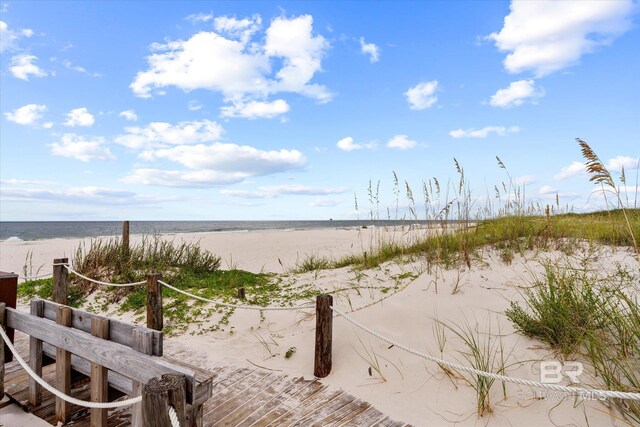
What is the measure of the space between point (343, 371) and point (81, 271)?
7.38 metres

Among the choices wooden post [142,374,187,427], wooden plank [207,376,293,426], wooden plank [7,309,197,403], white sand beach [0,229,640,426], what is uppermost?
wooden post [142,374,187,427]

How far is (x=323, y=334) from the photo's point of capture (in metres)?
3.95

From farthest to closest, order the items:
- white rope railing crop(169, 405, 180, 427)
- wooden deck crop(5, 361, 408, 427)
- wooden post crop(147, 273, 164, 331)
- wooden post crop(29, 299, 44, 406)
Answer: wooden post crop(147, 273, 164, 331), wooden post crop(29, 299, 44, 406), wooden deck crop(5, 361, 408, 427), white rope railing crop(169, 405, 180, 427)

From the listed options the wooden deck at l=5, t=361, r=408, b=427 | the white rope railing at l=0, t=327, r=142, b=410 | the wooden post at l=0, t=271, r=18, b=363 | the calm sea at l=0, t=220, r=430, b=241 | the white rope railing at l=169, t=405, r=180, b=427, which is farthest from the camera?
the calm sea at l=0, t=220, r=430, b=241

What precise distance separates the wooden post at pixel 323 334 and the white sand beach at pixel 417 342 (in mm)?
123

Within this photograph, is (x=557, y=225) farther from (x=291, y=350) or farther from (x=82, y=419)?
(x=82, y=419)

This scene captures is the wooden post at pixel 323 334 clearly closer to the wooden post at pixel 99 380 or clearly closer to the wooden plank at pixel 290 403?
the wooden plank at pixel 290 403

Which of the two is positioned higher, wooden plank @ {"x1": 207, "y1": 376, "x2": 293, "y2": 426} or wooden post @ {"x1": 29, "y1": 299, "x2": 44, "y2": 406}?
wooden post @ {"x1": 29, "y1": 299, "x2": 44, "y2": 406}

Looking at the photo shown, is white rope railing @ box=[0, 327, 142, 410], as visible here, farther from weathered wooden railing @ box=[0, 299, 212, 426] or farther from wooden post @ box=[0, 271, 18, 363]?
wooden post @ box=[0, 271, 18, 363]

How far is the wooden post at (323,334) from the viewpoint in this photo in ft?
12.8


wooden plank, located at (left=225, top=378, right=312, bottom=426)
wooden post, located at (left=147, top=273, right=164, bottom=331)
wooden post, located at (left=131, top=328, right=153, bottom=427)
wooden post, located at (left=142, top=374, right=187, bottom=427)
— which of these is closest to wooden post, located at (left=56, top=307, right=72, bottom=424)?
wooden post, located at (left=131, top=328, right=153, bottom=427)

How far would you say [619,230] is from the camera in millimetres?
6727

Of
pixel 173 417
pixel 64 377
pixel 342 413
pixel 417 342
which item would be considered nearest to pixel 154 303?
pixel 64 377

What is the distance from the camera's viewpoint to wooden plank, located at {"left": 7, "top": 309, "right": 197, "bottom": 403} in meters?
2.53
